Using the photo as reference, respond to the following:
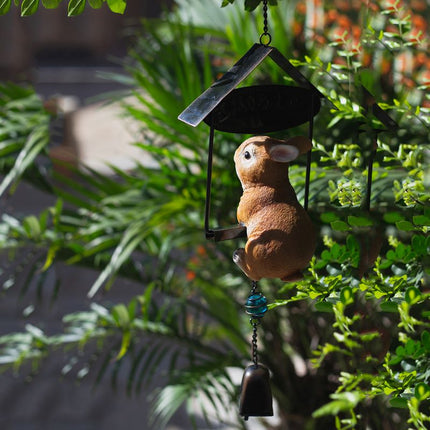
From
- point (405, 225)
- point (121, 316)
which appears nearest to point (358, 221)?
point (405, 225)

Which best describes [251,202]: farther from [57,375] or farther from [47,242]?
[57,375]

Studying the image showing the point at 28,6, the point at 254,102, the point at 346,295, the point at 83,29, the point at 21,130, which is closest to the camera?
the point at 28,6

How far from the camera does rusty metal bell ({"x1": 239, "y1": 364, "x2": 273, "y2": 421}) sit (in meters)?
1.16

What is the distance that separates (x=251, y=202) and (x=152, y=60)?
4.75ft

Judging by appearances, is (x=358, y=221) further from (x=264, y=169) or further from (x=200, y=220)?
(x=200, y=220)

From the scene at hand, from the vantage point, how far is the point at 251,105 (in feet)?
3.69

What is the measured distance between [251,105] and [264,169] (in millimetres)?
163

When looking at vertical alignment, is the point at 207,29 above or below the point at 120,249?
above

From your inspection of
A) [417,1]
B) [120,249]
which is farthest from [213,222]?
[417,1]

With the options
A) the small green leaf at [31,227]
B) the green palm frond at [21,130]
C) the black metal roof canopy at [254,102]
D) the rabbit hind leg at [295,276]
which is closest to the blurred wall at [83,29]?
the green palm frond at [21,130]

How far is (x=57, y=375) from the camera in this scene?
162 inches

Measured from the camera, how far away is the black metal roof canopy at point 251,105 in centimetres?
94

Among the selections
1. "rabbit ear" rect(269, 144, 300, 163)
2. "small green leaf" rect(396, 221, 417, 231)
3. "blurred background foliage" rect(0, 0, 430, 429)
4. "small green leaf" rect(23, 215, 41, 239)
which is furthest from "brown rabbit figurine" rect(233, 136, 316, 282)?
"small green leaf" rect(23, 215, 41, 239)

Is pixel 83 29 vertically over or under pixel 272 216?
under
